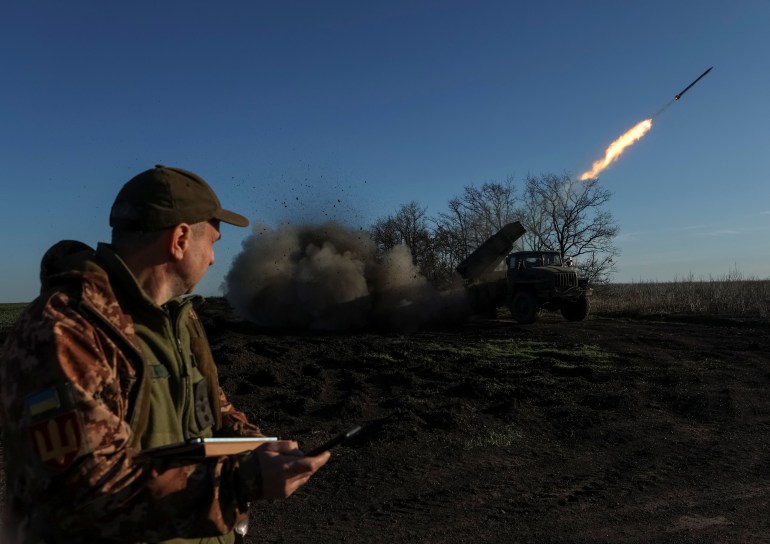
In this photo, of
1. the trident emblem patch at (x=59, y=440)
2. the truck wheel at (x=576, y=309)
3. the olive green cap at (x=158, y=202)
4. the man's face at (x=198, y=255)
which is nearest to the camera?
the trident emblem patch at (x=59, y=440)

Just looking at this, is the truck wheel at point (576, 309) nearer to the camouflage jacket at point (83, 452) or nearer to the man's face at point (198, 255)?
the man's face at point (198, 255)

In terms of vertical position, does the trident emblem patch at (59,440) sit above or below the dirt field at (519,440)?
above

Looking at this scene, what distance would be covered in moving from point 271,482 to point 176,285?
736 millimetres

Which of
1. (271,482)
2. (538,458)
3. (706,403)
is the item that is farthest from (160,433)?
(706,403)

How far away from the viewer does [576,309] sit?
2197cm

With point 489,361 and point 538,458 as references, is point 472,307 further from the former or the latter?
point 538,458

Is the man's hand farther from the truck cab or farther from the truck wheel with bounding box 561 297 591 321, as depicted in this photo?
the truck wheel with bounding box 561 297 591 321

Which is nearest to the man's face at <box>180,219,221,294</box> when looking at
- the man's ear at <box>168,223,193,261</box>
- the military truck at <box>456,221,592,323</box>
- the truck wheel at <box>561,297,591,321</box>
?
the man's ear at <box>168,223,193,261</box>

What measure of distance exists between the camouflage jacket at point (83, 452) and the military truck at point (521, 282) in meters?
19.8

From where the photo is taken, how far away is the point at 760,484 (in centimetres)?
586

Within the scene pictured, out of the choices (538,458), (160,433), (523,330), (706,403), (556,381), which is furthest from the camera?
(523,330)

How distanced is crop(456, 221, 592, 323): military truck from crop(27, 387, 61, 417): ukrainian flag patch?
1998cm

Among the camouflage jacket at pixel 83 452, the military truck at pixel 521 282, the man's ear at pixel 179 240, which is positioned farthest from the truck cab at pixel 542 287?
the camouflage jacket at pixel 83 452

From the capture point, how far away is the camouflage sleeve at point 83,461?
1.45 meters
